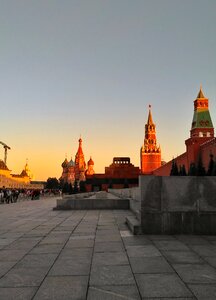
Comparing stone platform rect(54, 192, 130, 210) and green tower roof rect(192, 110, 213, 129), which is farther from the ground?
green tower roof rect(192, 110, 213, 129)

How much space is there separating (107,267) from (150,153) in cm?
10760

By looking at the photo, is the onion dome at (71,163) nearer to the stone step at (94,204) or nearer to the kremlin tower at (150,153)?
the kremlin tower at (150,153)

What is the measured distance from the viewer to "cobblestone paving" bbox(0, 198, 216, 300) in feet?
12.1

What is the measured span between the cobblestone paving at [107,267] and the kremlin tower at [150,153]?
10052 centimetres

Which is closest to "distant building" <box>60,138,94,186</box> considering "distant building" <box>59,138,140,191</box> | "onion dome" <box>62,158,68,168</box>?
"onion dome" <box>62,158,68,168</box>

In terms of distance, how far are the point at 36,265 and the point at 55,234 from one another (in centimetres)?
311

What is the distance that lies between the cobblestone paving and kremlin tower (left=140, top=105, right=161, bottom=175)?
330ft

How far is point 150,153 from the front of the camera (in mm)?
111438

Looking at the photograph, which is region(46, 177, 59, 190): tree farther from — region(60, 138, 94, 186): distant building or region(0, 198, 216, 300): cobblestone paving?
region(0, 198, 216, 300): cobblestone paving

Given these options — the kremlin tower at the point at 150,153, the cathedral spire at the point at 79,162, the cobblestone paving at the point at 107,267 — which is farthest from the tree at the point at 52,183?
the cobblestone paving at the point at 107,267

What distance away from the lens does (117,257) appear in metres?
5.39

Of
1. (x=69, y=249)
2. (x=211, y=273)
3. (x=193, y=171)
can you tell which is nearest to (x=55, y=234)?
(x=69, y=249)

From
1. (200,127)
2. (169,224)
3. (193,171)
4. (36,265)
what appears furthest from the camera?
(200,127)

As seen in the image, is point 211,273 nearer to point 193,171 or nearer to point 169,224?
point 169,224
